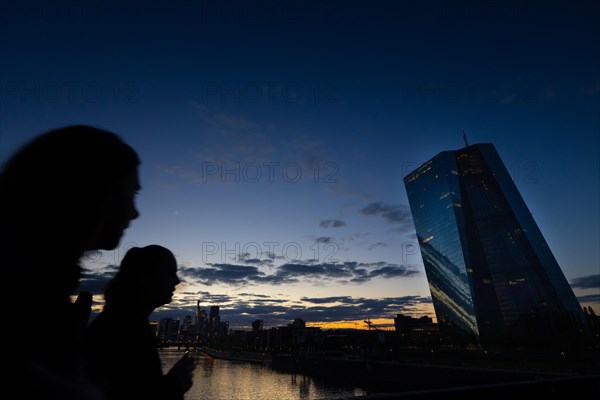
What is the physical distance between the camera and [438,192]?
108750 mm

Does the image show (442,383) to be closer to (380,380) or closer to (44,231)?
(380,380)

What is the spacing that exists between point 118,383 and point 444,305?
404 feet

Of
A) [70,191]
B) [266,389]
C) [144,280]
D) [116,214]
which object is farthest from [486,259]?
[70,191]

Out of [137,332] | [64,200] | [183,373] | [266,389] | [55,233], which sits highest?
[64,200]

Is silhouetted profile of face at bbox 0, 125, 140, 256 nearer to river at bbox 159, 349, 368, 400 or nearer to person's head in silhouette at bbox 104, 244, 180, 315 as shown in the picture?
person's head in silhouette at bbox 104, 244, 180, 315

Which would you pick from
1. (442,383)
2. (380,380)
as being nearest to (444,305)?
(380,380)

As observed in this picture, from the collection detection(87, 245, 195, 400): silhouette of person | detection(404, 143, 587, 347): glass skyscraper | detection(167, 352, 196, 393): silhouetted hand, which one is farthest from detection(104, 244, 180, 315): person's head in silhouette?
detection(404, 143, 587, 347): glass skyscraper

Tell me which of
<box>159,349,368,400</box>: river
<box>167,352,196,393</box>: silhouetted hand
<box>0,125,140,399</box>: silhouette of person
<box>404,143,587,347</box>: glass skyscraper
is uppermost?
<box>404,143,587,347</box>: glass skyscraper

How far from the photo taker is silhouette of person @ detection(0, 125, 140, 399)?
0.63 m

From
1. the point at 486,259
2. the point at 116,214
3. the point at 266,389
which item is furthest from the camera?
the point at 486,259

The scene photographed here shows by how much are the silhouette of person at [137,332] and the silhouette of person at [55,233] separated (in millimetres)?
849

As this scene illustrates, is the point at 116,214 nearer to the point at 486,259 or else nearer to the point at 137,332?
the point at 137,332

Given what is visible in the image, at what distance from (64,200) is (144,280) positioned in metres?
1.44

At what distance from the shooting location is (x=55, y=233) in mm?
896
